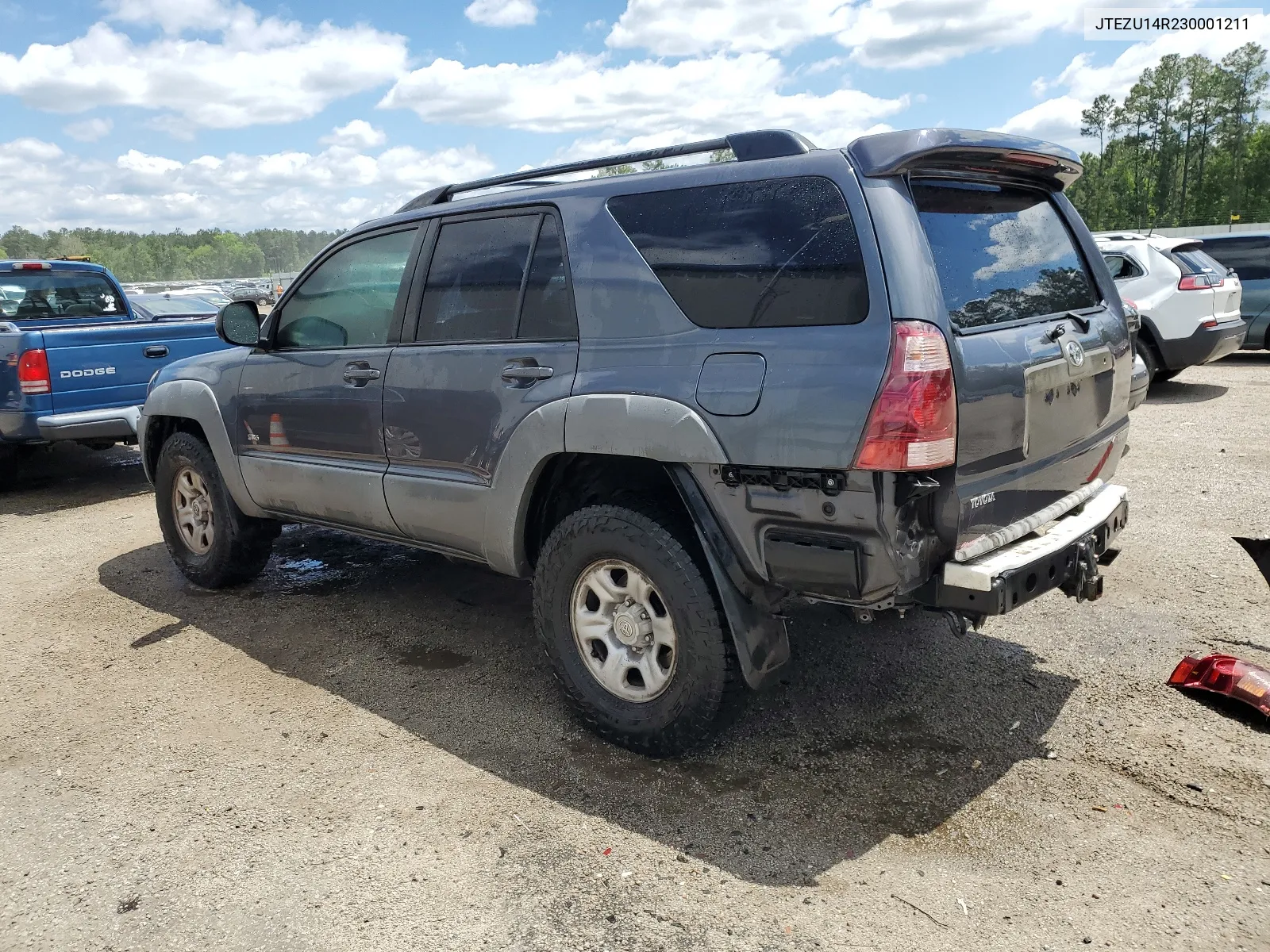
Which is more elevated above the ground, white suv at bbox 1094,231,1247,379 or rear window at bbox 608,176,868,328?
rear window at bbox 608,176,868,328

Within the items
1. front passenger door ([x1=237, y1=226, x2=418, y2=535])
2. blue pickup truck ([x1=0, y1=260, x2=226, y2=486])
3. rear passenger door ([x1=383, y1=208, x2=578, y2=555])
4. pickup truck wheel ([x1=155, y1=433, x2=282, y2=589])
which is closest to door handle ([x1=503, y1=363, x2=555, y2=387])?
rear passenger door ([x1=383, y1=208, x2=578, y2=555])

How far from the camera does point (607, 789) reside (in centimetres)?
333

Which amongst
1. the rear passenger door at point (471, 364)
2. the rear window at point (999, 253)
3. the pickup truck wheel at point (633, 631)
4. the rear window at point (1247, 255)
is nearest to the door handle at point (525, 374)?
the rear passenger door at point (471, 364)

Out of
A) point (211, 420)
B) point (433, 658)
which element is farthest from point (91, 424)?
point (433, 658)

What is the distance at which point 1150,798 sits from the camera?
3.12 meters

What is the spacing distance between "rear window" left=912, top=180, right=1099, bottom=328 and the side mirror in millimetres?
3338

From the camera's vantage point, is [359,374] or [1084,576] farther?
[359,374]

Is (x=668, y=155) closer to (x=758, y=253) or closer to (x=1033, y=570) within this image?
(x=758, y=253)

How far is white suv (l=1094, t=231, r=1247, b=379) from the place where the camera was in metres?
10.4

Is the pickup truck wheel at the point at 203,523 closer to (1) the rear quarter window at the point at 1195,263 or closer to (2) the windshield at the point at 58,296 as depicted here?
(2) the windshield at the point at 58,296

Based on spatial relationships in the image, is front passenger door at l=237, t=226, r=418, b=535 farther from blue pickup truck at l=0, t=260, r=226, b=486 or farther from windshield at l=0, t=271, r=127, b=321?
windshield at l=0, t=271, r=127, b=321

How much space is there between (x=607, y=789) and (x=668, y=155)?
2267mm

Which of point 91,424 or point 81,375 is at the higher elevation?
point 81,375

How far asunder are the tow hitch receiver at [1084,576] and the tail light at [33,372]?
765 cm
